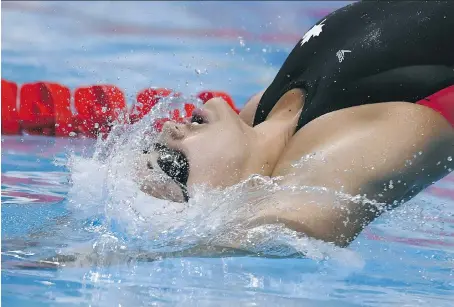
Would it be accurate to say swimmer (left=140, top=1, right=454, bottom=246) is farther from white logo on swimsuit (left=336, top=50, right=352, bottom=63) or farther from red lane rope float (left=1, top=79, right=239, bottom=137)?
red lane rope float (left=1, top=79, right=239, bottom=137)

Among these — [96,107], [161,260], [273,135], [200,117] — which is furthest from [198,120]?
[96,107]

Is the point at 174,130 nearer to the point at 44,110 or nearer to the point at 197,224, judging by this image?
the point at 197,224

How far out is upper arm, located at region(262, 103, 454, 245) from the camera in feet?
4.34

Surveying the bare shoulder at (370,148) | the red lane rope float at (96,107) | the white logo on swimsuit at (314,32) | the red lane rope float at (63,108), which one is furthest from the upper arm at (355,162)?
the red lane rope float at (96,107)

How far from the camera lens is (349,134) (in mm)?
1398

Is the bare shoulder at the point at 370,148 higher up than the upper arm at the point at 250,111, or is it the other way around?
the upper arm at the point at 250,111

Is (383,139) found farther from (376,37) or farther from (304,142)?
(376,37)

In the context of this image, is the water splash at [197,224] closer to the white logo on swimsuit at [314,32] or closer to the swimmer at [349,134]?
the swimmer at [349,134]

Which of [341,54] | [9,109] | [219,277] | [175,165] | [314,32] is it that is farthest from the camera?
[9,109]

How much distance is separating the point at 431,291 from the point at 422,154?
0.25 m

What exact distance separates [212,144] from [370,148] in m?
0.29

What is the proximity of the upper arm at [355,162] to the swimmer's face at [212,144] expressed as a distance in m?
0.09

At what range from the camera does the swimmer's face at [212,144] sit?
4.63ft

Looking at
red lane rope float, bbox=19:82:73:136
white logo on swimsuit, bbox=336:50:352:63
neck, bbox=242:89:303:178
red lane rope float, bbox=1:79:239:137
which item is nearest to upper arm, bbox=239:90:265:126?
neck, bbox=242:89:303:178
